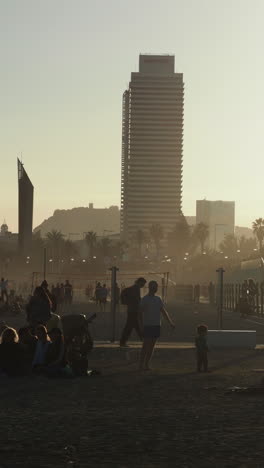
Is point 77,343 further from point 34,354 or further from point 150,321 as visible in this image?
point 150,321

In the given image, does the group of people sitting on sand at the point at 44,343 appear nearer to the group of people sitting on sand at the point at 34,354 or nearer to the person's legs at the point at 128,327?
the group of people sitting on sand at the point at 34,354

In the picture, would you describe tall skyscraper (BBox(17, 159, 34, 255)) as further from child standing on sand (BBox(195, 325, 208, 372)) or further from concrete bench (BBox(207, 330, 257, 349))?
child standing on sand (BBox(195, 325, 208, 372))

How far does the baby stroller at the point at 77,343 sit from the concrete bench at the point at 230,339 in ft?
23.1

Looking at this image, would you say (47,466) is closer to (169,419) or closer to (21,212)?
(169,419)

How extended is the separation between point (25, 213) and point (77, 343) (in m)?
117

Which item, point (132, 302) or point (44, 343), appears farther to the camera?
point (132, 302)

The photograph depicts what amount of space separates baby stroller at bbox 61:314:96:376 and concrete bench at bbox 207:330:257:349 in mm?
7035

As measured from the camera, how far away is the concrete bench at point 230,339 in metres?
25.1

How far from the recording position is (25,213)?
5285 inches

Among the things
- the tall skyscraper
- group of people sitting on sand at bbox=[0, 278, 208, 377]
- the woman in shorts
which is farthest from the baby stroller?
the tall skyscraper

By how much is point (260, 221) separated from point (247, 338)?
16730 cm

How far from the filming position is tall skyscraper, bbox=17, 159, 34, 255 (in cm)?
13450

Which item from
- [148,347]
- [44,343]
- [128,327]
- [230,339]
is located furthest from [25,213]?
[44,343]

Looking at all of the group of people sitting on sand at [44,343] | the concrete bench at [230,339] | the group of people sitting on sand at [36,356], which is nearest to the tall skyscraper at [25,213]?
the concrete bench at [230,339]
